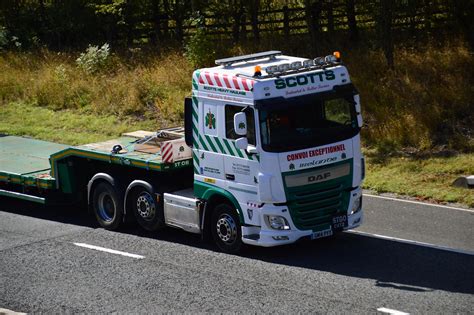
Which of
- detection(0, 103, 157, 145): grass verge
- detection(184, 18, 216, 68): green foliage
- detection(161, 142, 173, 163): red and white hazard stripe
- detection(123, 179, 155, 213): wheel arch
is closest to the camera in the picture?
detection(161, 142, 173, 163): red and white hazard stripe

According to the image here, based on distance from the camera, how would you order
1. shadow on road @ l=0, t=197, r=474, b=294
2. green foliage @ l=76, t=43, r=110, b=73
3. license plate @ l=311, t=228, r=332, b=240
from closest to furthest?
1. shadow on road @ l=0, t=197, r=474, b=294
2. license plate @ l=311, t=228, r=332, b=240
3. green foliage @ l=76, t=43, r=110, b=73

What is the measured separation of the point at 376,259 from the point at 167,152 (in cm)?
374

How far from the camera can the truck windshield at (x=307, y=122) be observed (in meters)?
12.2

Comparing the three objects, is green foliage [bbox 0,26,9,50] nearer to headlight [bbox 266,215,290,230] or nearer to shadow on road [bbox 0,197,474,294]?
shadow on road [bbox 0,197,474,294]

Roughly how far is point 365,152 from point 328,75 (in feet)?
21.6

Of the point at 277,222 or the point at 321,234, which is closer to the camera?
the point at 277,222

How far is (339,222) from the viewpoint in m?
12.8

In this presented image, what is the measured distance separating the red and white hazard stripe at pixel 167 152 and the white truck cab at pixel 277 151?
0.56m

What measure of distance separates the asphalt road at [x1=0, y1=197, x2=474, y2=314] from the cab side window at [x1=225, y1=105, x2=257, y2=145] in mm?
1888

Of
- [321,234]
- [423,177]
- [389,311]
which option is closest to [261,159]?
[321,234]

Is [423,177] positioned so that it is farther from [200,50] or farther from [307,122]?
[200,50]

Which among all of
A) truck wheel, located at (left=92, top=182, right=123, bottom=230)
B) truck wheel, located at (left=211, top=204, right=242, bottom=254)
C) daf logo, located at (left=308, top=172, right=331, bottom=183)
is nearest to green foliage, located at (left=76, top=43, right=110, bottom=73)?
truck wheel, located at (left=92, top=182, right=123, bottom=230)

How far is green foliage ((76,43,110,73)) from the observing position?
27.1 meters

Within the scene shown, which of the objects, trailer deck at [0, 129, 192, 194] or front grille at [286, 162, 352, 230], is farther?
trailer deck at [0, 129, 192, 194]
